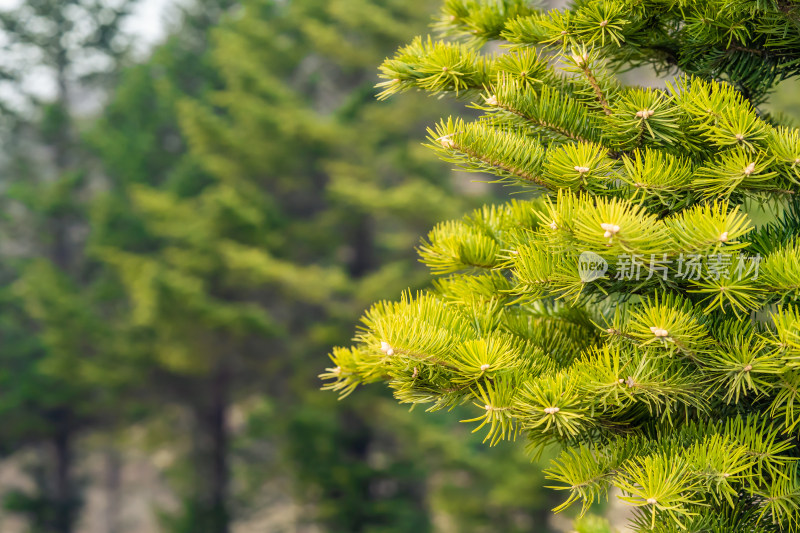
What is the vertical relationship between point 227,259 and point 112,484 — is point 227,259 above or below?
above

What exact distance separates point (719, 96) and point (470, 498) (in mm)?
10210

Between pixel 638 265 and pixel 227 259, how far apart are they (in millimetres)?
10755

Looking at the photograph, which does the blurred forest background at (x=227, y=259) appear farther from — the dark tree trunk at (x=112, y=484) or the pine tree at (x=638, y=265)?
the pine tree at (x=638, y=265)

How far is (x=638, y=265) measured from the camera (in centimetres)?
149

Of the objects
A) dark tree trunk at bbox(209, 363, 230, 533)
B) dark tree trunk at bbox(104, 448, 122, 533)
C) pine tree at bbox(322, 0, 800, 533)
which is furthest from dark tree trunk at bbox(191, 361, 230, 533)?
pine tree at bbox(322, 0, 800, 533)

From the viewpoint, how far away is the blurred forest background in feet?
36.3

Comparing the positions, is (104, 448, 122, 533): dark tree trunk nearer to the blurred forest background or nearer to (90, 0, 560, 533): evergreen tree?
the blurred forest background

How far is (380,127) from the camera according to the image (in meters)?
11.8

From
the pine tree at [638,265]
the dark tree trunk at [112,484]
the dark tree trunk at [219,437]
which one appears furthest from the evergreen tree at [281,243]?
the pine tree at [638,265]

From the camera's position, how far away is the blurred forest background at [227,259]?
1108 centimetres

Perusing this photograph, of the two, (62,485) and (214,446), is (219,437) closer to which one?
(214,446)

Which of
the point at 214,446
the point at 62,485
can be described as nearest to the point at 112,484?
the point at 62,485

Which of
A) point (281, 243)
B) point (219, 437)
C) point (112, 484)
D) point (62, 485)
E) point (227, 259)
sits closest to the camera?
point (227, 259)

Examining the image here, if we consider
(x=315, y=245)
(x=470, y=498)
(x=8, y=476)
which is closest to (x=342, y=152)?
(x=315, y=245)
